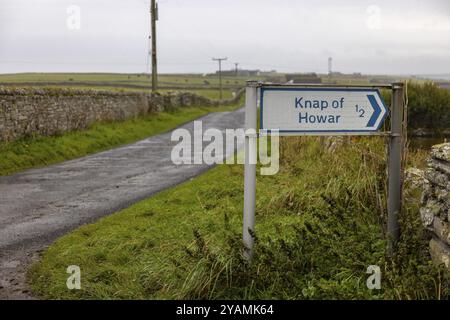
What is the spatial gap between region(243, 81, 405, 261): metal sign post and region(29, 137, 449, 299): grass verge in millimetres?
279

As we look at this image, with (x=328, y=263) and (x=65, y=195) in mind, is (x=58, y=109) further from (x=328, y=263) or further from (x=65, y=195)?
(x=328, y=263)

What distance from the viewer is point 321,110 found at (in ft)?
16.2

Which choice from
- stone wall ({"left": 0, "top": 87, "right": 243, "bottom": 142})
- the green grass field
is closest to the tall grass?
stone wall ({"left": 0, "top": 87, "right": 243, "bottom": 142})

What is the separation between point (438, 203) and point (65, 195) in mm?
6596

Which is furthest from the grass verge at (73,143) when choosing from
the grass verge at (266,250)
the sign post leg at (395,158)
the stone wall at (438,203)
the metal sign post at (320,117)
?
the stone wall at (438,203)

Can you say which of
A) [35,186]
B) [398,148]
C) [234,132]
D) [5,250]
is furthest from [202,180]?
[234,132]

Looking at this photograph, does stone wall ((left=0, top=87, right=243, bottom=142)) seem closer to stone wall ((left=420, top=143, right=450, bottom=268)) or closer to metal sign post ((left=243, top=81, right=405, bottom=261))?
metal sign post ((left=243, top=81, right=405, bottom=261))

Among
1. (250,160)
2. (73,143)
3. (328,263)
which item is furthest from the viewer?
(73,143)

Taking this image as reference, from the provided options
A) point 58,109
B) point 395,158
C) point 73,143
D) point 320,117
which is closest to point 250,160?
point 320,117

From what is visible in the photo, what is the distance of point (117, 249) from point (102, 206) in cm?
253

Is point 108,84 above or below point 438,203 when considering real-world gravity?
above

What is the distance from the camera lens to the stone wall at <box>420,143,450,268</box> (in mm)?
4535

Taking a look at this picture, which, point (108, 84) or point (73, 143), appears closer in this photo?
point (73, 143)

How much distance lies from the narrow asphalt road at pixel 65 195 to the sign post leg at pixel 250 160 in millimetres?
2028
